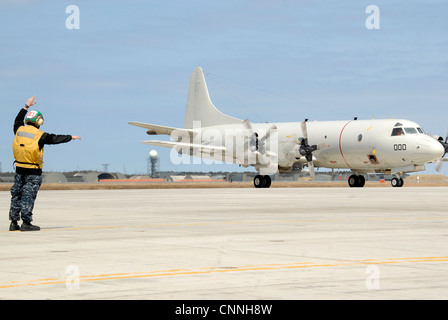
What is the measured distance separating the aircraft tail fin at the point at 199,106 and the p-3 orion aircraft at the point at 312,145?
0.14 m

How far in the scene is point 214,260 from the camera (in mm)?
11195

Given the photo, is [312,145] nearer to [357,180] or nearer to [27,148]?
[357,180]

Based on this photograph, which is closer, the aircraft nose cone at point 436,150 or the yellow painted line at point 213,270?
the yellow painted line at point 213,270

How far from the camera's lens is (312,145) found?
59.7 m

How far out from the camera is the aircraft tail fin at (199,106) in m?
70.1

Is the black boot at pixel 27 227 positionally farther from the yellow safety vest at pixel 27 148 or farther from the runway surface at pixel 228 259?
the yellow safety vest at pixel 27 148

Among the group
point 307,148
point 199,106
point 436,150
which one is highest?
point 199,106

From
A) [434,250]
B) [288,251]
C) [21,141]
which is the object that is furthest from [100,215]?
[434,250]

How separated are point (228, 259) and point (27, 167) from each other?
26.4ft

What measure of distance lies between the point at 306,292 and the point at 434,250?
16.7 ft

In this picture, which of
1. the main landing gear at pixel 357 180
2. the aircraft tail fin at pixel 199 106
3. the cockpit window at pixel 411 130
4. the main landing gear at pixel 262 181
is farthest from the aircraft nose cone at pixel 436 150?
the aircraft tail fin at pixel 199 106

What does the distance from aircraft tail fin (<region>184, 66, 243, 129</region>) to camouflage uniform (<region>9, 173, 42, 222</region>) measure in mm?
52172

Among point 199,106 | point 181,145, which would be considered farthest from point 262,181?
point 199,106

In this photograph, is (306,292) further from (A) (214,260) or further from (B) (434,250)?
(B) (434,250)
